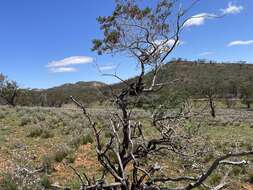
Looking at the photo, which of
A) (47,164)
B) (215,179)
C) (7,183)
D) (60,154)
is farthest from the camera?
(60,154)

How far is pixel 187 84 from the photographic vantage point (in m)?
10.0

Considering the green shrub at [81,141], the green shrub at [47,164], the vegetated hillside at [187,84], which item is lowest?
the green shrub at [47,164]

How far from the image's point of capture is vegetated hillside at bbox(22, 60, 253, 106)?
7.20 meters

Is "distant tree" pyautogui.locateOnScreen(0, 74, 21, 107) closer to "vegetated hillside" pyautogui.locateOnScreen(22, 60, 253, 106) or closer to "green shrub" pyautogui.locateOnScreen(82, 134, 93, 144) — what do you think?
"vegetated hillside" pyautogui.locateOnScreen(22, 60, 253, 106)

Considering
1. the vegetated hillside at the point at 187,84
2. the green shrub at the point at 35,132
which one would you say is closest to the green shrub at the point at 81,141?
the vegetated hillside at the point at 187,84

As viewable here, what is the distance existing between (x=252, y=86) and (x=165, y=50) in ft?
254

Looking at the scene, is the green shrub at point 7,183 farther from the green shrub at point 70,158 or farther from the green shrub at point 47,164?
the green shrub at point 70,158

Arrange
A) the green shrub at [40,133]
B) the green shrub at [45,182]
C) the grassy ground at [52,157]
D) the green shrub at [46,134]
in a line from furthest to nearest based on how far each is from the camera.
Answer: the green shrub at [40,133], the green shrub at [46,134], the grassy ground at [52,157], the green shrub at [45,182]

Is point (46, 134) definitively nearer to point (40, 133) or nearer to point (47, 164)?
point (40, 133)

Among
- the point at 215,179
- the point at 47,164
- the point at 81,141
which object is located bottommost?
the point at 215,179

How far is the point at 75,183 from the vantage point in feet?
31.3

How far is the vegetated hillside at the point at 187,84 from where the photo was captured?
7.20 metres

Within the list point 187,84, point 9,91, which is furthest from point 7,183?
point 9,91

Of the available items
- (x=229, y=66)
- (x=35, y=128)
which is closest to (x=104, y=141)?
(x=35, y=128)
